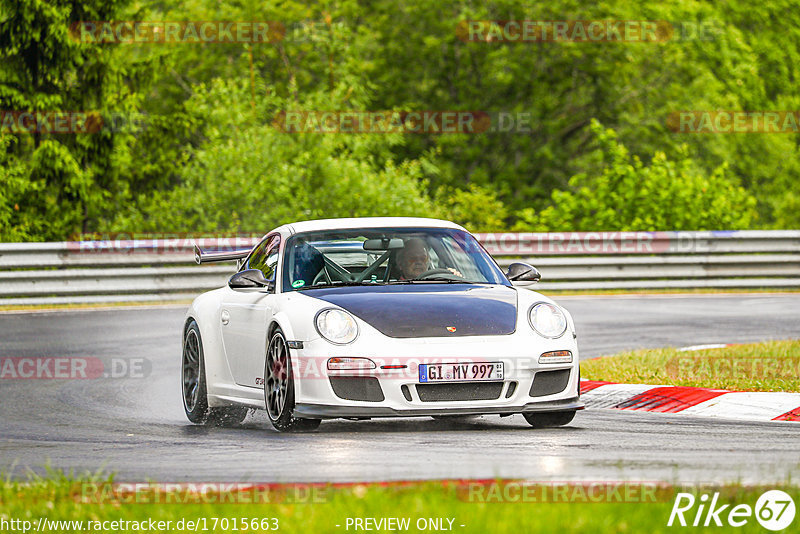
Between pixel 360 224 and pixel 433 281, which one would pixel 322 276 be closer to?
pixel 360 224

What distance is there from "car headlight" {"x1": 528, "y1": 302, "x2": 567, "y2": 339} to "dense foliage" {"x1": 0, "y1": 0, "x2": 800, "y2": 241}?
53.7 ft

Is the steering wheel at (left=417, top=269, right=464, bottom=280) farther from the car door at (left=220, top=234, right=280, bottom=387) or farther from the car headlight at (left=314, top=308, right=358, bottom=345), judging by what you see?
the car headlight at (left=314, top=308, right=358, bottom=345)

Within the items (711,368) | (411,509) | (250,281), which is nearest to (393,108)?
(711,368)

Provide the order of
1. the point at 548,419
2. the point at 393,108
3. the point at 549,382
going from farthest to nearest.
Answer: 1. the point at 393,108
2. the point at 548,419
3. the point at 549,382

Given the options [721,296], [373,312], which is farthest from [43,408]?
A: [721,296]

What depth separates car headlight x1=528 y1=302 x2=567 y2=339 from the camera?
8.84 m

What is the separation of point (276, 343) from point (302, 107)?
74.7 feet

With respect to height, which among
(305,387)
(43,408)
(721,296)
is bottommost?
(721,296)

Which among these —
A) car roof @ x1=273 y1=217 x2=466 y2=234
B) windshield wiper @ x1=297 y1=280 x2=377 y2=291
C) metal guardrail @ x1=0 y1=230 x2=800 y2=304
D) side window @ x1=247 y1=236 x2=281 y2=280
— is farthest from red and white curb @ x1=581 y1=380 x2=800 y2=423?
metal guardrail @ x1=0 y1=230 x2=800 y2=304

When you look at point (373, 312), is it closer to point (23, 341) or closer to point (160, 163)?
point (23, 341)

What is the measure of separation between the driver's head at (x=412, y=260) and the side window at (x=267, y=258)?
88cm

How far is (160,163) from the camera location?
106ft

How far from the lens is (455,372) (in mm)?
8453

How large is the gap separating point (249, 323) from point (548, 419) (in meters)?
2.11
